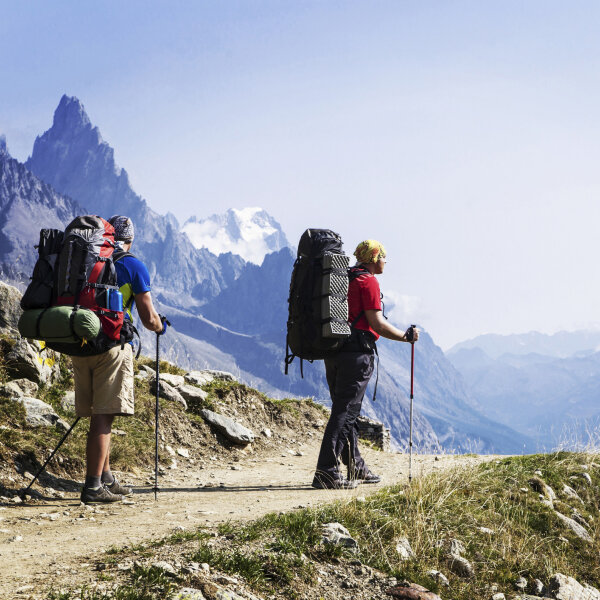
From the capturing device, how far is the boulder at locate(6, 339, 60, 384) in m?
10.2

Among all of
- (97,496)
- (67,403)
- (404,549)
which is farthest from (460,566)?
(67,403)

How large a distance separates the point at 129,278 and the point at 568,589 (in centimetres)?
603

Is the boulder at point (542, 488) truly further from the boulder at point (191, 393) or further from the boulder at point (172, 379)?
the boulder at point (172, 379)

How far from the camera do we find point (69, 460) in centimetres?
859

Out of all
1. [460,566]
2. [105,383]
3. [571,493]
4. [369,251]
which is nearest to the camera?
[460,566]

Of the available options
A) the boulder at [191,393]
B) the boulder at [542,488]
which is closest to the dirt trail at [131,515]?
the boulder at [542,488]

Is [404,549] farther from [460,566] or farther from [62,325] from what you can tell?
[62,325]

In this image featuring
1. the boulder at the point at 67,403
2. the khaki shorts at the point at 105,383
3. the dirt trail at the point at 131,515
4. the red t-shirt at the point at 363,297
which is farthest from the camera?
the boulder at the point at 67,403

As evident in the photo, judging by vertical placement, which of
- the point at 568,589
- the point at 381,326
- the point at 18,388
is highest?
the point at 381,326

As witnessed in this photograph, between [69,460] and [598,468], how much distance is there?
9.07 m

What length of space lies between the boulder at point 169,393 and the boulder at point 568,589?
7736 mm

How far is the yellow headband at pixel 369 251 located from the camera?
28.2ft

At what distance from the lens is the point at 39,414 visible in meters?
9.05

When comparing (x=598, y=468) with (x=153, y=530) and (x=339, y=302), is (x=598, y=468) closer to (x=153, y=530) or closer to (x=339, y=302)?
(x=339, y=302)
